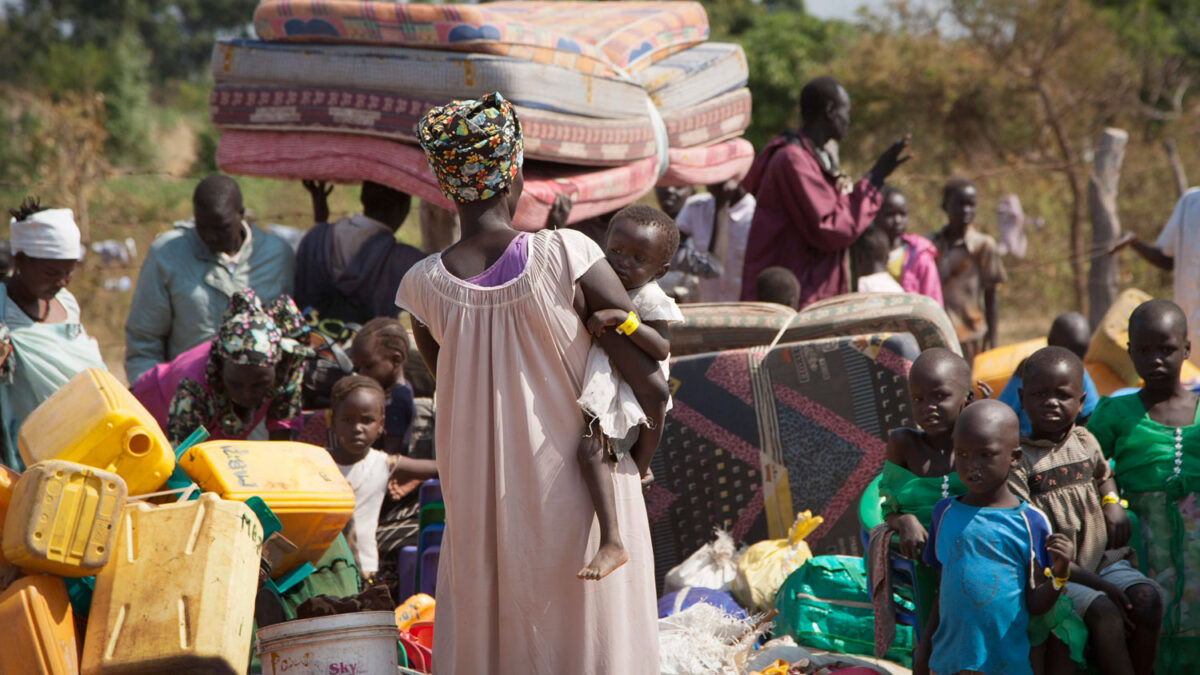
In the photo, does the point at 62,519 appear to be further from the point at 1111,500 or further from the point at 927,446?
the point at 1111,500

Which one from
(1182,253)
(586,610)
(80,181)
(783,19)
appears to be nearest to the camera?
(586,610)

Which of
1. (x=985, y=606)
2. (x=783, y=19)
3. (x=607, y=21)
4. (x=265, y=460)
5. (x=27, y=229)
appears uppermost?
(x=783, y=19)

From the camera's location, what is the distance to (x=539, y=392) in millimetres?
3133

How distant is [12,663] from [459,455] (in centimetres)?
133

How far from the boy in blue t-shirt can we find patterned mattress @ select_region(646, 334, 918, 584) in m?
1.26

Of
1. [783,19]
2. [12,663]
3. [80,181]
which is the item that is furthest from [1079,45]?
[12,663]

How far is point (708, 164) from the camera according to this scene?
281 inches

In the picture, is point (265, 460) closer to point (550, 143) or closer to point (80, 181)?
point (550, 143)

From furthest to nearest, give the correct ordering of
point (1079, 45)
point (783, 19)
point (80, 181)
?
point (783, 19), point (1079, 45), point (80, 181)

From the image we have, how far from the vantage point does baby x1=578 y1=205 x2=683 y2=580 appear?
3.06m

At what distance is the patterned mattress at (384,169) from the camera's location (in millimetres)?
5707

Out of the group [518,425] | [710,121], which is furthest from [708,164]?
[518,425]

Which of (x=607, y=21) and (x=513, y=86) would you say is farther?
(x=607, y=21)

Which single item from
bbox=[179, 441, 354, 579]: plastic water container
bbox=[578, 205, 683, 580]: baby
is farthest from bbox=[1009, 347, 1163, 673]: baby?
bbox=[179, 441, 354, 579]: plastic water container
